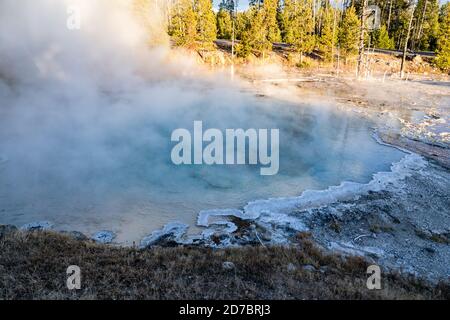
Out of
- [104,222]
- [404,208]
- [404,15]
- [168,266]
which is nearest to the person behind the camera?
Result: [168,266]

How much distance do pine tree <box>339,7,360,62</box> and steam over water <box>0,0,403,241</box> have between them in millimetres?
25514

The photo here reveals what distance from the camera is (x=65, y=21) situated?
18641 mm

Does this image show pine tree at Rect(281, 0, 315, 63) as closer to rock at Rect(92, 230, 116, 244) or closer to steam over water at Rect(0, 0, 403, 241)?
steam over water at Rect(0, 0, 403, 241)

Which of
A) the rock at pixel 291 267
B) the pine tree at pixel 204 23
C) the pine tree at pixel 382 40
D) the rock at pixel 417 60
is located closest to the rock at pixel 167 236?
the rock at pixel 291 267

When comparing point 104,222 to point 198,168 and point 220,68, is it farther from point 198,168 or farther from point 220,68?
point 220,68

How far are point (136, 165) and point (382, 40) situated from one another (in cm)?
5460

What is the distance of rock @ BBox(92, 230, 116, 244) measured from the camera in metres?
9.11

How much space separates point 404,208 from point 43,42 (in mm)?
20997

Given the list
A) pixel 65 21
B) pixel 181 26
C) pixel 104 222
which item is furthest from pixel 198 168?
pixel 181 26

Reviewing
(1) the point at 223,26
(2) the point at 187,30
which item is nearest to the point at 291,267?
(2) the point at 187,30

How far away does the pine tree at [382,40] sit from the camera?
179ft

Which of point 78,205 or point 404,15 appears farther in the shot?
point 404,15

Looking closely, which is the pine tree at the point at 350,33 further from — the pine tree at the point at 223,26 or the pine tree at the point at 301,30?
the pine tree at the point at 223,26

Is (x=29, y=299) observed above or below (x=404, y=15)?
below
